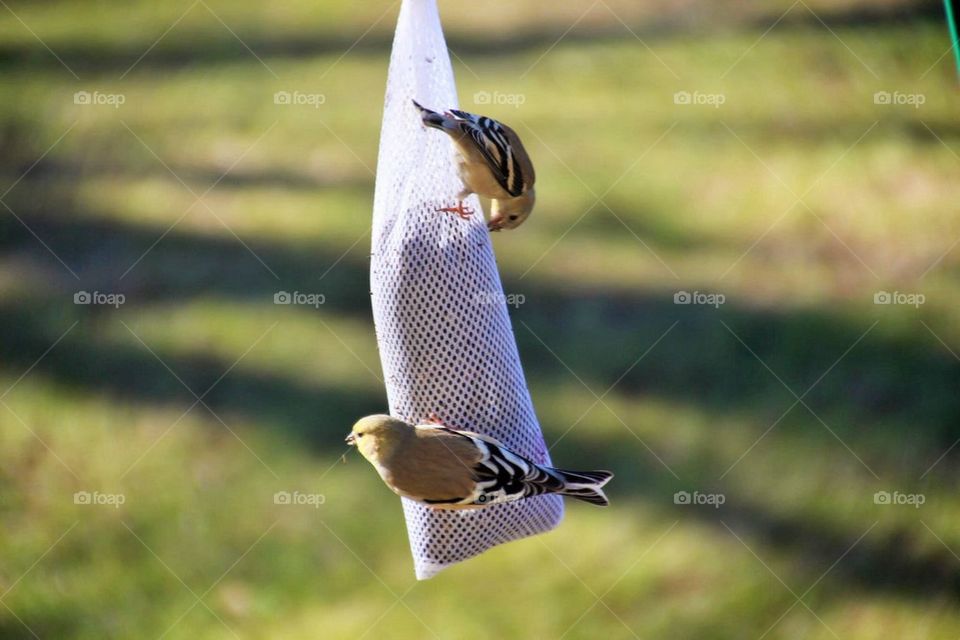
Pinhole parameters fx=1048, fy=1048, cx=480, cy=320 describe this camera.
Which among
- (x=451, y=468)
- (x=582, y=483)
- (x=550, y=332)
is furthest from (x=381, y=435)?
(x=550, y=332)

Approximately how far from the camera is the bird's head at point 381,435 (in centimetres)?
244

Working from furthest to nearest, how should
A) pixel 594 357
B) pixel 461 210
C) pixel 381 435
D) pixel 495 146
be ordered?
pixel 594 357 < pixel 461 210 < pixel 381 435 < pixel 495 146

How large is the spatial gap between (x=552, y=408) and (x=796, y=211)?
1.22 m

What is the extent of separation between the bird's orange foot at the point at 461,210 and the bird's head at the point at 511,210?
60 millimetres

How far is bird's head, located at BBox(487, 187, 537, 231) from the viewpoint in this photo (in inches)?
100.0

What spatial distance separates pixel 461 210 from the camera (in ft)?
8.42

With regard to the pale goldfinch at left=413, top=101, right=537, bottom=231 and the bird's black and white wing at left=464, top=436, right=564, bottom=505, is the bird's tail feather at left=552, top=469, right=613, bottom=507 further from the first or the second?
the pale goldfinch at left=413, top=101, right=537, bottom=231

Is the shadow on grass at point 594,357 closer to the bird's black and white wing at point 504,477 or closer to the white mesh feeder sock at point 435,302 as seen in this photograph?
the white mesh feeder sock at point 435,302

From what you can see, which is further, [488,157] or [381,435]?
[381,435]

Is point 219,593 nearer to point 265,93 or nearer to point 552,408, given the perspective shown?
point 552,408

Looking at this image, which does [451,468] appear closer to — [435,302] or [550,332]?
[435,302]

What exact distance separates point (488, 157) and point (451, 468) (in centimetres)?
71

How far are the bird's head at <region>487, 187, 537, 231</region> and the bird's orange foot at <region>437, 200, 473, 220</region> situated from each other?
6 centimetres

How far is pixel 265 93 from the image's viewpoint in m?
4.13
